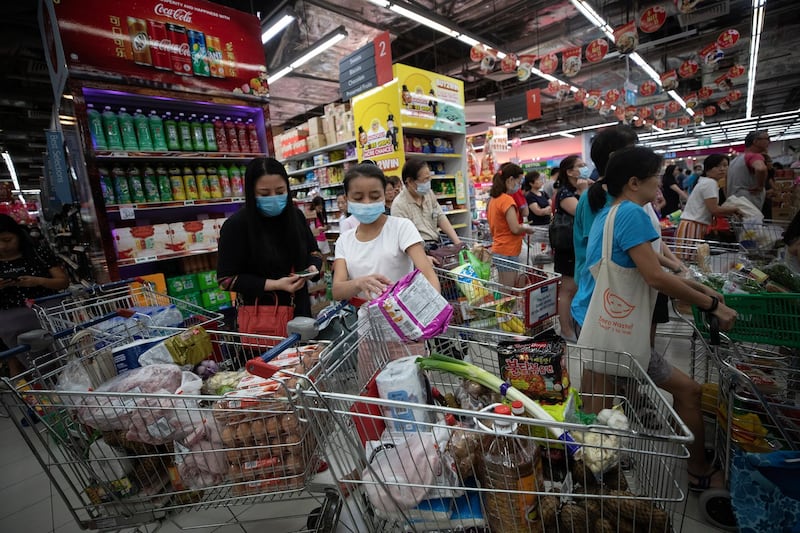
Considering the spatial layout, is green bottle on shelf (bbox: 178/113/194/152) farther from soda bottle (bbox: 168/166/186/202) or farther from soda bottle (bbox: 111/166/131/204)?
soda bottle (bbox: 111/166/131/204)

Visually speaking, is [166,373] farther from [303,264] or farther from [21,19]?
[21,19]

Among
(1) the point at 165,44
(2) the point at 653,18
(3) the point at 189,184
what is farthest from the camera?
(2) the point at 653,18

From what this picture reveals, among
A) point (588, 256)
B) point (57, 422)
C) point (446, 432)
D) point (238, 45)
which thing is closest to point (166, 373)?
point (57, 422)

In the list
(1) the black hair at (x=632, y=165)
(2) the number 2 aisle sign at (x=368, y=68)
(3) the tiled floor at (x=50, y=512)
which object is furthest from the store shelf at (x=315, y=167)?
(3) the tiled floor at (x=50, y=512)

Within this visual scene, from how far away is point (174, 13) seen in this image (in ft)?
12.4

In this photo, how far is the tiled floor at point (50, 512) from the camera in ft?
6.84

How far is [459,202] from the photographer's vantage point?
6.73 m

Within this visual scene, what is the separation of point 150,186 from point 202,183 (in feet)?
1.60

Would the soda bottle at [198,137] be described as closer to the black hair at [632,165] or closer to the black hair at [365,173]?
the black hair at [365,173]

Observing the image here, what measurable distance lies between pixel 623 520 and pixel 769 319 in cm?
139

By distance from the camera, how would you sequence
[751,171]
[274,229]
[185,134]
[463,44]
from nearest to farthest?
[274,229], [185,134], [751,171], [463,44]

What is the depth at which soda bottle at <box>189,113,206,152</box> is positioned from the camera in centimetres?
398

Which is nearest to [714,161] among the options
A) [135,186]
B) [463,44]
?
[135,186]

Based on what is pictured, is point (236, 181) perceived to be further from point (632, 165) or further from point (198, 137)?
point (632, 165)
